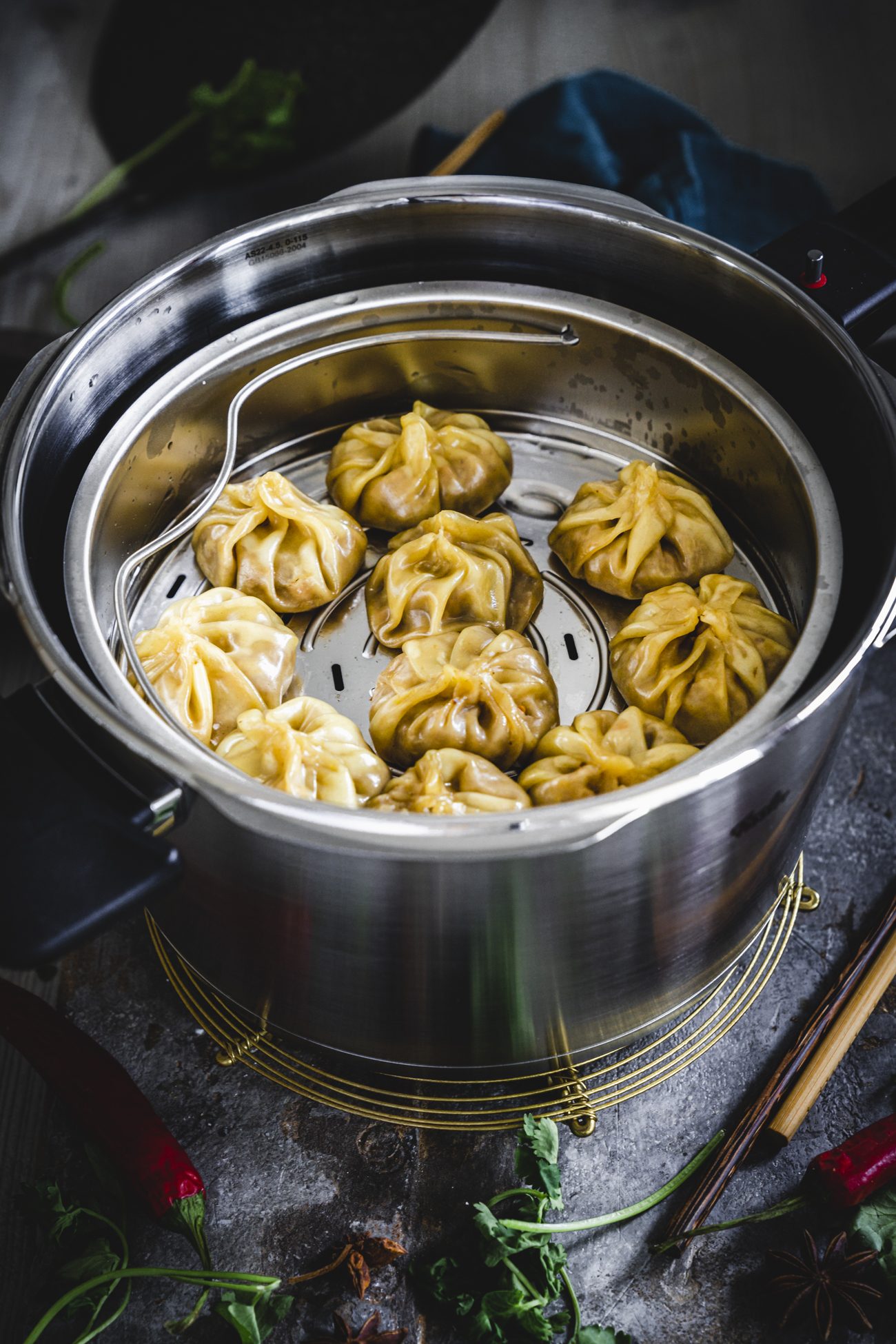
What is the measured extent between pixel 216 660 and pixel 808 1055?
1007 mm

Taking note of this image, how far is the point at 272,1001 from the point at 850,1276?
2.62 ft

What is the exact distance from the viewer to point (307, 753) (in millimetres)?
1537

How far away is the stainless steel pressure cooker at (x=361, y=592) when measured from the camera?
1.19 meters

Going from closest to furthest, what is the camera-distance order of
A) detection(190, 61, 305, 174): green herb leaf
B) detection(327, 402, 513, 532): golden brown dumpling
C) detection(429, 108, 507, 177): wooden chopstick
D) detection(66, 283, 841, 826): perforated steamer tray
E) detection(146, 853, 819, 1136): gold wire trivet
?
detection(146, 853, 819, 1136): gold wire trivet
detection(66, 283, 841, 826): perforated steamer tray
detection(327, 402, 513, 532): golden brown dumpling
detection(429, 108, 507, 177): wooden chopstick
detection(190, 61, 305, 174): green herb leaf

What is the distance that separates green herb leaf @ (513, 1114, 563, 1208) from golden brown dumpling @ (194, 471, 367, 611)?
844 mm

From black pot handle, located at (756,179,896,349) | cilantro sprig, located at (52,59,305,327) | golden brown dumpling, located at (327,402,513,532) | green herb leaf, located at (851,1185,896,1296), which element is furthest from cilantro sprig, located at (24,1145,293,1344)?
cilantro sprig, located at (52,59,305,327)

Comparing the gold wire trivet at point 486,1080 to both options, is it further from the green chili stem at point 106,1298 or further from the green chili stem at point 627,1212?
the green chili stem at point 106,1298

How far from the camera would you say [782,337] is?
67.6 inches

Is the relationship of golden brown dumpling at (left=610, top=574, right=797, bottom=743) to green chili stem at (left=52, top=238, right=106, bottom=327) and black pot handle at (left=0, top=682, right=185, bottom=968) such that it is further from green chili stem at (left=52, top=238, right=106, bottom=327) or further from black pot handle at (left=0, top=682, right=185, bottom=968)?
green chili stem at (left=52, top=238, right=106, bottom=327)

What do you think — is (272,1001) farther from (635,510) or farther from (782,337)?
(782,337)

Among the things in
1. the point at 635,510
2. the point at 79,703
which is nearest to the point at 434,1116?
the point at 79,703

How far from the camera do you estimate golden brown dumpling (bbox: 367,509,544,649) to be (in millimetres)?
1773

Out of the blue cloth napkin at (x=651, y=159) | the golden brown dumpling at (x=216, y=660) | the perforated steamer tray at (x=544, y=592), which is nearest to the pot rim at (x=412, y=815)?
the golden brown dumpling at (x=216, y=660)

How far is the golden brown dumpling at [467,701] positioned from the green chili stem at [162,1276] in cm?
68
